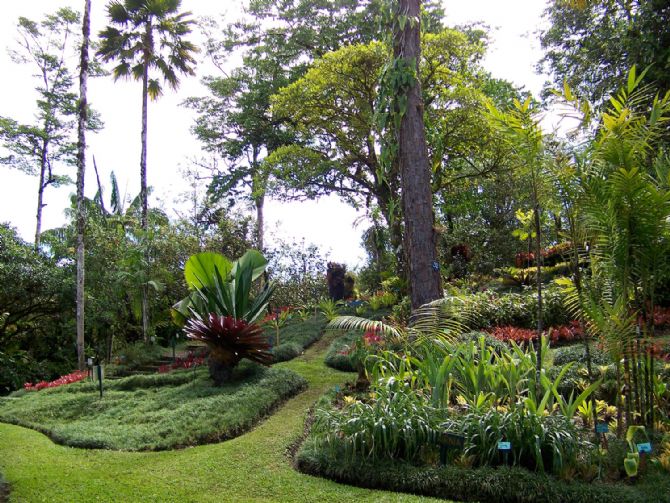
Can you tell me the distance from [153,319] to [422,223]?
905 centimetres

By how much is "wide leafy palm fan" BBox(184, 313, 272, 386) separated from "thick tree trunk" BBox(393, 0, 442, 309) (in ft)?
8.20

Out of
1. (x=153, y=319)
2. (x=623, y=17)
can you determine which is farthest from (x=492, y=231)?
(x=153, y=319)

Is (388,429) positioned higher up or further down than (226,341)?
further down

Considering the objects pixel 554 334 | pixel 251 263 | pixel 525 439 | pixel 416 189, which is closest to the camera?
pixel 525 439

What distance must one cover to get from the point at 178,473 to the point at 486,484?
8.84ft

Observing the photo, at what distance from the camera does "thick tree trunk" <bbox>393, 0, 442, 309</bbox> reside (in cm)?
743

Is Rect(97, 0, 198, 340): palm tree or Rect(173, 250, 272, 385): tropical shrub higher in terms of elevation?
Rect(97, 0, 198, 340): palm tree

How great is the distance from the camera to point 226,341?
7406 mm

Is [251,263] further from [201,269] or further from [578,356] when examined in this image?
[578,356]

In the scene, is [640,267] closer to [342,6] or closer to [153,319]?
[153,319]

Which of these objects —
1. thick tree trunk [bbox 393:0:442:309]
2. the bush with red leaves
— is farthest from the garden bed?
the bush with red leaves

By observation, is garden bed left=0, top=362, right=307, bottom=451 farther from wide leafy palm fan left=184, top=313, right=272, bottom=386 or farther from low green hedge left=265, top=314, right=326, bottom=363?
low green hedge left=265, top=314, right=326, bottom=363

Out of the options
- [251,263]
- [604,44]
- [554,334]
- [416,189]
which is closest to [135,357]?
[251,263]

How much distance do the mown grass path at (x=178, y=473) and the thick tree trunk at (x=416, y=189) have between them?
275 cm
